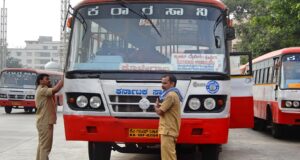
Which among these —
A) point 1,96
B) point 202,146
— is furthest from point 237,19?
point 202,146

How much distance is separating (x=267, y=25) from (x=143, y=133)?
17.5m

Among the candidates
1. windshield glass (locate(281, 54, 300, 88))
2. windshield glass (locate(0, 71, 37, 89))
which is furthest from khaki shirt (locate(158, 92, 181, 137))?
windshield glass (locate(0, 71, 37, 89))

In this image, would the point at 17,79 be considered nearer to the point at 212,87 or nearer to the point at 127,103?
the point at 127,103

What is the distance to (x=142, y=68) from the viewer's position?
7965 millimetres

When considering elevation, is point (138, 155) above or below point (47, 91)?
below

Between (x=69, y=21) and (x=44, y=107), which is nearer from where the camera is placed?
(x=69, y=21)

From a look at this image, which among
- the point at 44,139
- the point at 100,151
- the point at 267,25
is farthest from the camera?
the point at 267,25

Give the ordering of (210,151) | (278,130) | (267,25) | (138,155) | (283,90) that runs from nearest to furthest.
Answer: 1. (210,151)
2. (138,155)
3. (283,90)
4. (278,130)
5. (267,25)

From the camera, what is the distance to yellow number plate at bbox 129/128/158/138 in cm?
793

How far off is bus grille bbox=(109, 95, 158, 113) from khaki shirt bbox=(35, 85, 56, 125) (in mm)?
1657

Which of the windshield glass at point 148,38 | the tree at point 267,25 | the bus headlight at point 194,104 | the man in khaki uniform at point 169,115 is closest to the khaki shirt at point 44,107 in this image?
the windshield glass at point 148,38

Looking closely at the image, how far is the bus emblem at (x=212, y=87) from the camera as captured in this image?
7906mm

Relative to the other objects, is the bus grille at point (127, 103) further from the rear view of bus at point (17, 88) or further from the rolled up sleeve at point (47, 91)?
the rear view of bus at point (17, 88)

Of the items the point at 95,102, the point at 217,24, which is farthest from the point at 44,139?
the point at 217,24
